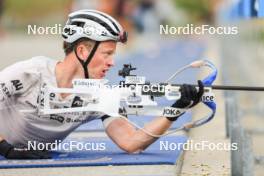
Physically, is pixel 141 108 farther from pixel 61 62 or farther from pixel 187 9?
pixel 187 9

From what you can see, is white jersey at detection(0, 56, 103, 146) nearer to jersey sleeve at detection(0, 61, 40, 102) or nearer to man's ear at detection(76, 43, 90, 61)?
jersey sleeve at detection(0, 61, 40, 102)

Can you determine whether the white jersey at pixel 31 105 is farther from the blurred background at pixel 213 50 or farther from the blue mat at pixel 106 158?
the blurred background at pixel 213 50

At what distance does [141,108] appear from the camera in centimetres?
627

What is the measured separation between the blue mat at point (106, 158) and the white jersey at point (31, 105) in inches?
7.3

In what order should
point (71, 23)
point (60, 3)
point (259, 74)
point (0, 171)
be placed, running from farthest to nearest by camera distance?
point (60, 3)
point (259, 74)
point (71, 23)
point (0, 171)

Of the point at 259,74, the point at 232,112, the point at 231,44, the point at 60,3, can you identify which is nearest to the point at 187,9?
the point at 60,3

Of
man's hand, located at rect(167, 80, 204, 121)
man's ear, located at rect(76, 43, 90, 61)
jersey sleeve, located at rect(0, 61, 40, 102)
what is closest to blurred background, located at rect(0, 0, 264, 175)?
man's ear, located at rect(76, 43, 90, 61)

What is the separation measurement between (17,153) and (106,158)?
57cm

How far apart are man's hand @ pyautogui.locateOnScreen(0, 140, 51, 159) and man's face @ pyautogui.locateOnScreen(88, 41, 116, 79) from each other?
2.08ft

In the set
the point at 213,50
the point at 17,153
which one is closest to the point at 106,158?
the point at 17,153

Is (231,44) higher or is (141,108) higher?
(231,44)

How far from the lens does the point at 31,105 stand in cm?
638

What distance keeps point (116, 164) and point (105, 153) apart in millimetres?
508

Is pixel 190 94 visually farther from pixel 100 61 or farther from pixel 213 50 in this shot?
pixel 213 50
